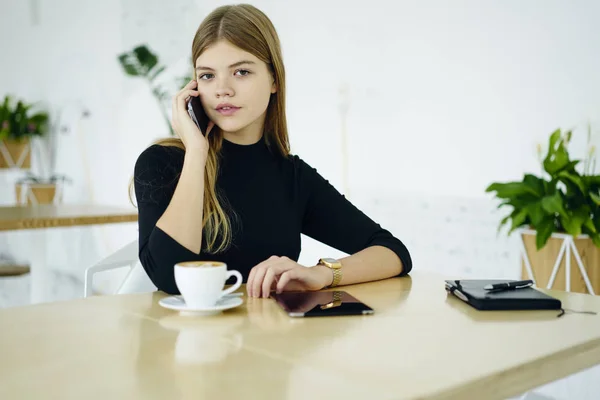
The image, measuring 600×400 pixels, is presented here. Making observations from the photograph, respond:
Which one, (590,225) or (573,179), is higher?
(573,179)

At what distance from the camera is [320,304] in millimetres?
1186

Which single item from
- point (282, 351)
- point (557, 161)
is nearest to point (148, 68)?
point (557, 161)

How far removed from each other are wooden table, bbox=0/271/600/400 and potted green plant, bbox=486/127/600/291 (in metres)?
1.55

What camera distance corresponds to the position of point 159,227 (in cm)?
142

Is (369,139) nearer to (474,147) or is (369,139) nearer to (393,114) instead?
(393,114)

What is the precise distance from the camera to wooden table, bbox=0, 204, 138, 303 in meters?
2.84

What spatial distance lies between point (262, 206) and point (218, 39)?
1.41ft

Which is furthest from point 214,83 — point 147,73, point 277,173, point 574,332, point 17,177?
point 17,177

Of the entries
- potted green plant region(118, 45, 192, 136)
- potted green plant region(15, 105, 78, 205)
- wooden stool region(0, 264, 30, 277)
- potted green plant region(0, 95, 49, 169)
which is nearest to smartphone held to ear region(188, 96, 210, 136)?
wooden stool region(0, 264, 30, 277)

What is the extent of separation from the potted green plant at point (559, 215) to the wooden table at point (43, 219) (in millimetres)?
1705

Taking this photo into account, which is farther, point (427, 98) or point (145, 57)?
point (145, 57)

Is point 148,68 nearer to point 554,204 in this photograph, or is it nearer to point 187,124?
point 554,204

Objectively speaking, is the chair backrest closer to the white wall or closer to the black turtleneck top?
the black turtleneck top

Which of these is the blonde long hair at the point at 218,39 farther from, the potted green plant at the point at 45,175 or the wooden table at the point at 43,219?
the potted green plant at the point at 45,175
